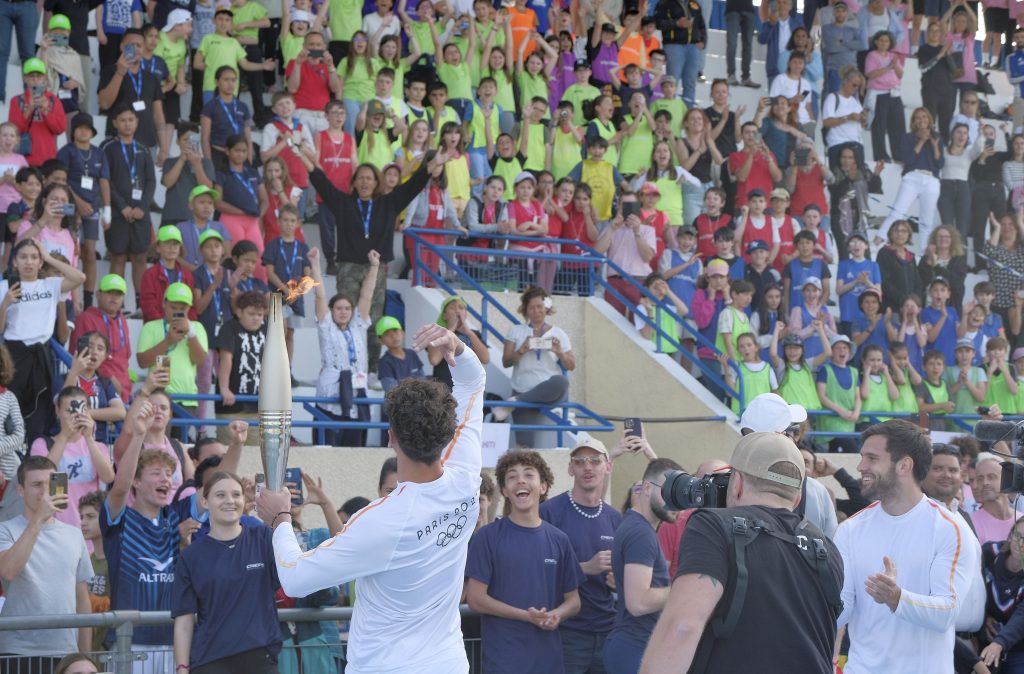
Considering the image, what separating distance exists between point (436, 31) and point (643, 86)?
2.87 meters

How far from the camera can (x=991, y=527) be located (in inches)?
364

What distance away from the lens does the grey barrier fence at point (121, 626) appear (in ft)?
22.1

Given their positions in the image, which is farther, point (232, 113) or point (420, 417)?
point (232, 113)

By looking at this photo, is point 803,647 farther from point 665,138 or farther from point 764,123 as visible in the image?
point 764,123

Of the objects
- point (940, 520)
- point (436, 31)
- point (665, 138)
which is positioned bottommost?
point (940, 520)

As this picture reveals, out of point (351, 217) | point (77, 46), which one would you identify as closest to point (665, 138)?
point (351, 217)

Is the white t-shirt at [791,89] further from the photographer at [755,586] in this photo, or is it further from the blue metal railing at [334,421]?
the photographer at [755,586]

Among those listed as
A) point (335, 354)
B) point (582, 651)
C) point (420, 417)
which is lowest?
point (582, 651)

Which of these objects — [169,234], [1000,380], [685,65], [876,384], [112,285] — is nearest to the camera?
[112,285]

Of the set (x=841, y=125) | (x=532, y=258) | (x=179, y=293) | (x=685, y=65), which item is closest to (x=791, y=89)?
(x=841, y=125)

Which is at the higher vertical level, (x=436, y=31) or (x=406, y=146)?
(x=436, y=31)

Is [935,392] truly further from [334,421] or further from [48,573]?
[48,573]

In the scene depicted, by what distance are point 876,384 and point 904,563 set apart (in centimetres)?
939

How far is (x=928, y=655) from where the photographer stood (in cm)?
599
